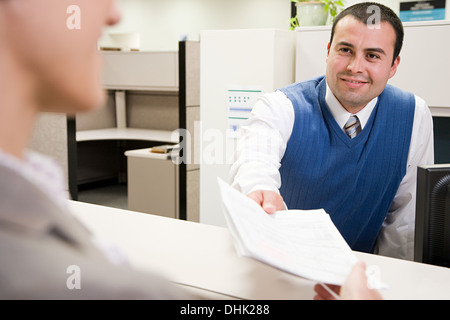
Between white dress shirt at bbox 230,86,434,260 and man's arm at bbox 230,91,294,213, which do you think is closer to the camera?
man's arm at bbox 230,91,294,213

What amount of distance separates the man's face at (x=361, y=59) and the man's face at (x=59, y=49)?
47.9 inches

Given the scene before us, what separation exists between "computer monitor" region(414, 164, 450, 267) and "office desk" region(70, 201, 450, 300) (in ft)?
0.20

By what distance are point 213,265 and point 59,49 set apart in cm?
64

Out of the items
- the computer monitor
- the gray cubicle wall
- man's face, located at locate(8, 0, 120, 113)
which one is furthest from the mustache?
the gray cubicle wall

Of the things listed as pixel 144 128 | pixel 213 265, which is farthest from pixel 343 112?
pixel 144 128

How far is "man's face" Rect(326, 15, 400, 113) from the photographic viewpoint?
4.37 feet

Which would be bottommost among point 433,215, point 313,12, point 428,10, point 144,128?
point 144,128

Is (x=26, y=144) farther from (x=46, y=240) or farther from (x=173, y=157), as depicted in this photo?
(x=173, y=157)

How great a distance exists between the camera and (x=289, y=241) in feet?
2.00

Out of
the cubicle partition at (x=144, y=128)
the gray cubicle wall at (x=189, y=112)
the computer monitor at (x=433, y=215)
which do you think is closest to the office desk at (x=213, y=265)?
the computer monitor at (x=433, y=215)

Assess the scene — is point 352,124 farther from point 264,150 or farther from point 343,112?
point 264,150

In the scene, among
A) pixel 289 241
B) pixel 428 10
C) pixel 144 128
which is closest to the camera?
pixel 289 241

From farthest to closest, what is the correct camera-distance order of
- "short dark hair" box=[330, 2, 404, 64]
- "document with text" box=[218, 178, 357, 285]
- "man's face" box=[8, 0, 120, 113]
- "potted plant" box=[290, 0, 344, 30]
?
"potted plant" box=[290, 0, 344, 30] → "short dark hair" box=[330, 2, 404, 64] → "document with text" box=[218, 178, 357, 285] → "man's face" box=[8, 0, 120, 113]

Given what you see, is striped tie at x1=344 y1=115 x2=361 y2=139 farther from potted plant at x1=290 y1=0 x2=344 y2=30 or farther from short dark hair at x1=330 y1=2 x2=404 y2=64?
potted plant at x1=290 y1=0 x2=344 y2=30
